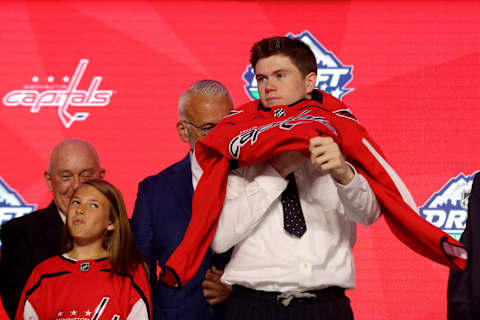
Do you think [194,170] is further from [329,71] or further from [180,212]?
[329,71]

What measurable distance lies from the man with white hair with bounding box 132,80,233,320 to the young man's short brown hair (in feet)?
1.83

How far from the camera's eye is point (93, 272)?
2.12 metres

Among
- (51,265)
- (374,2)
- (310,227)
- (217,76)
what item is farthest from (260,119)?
(374,2)

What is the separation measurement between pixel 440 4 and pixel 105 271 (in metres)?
2.45

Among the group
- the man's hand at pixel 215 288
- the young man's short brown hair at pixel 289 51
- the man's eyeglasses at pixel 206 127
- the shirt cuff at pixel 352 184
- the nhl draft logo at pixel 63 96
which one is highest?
the nhl draft logo at pixel 63 96

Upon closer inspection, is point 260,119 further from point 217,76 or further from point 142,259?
point 217,76

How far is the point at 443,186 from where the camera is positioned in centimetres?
339

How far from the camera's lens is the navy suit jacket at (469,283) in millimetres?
1719

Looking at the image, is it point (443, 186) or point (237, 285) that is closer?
point (237, 285)

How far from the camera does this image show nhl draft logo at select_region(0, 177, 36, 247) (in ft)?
11.2

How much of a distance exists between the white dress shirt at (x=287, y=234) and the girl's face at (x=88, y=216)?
28.7 inches

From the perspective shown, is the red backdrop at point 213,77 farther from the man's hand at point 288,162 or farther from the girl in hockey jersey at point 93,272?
the man's hand at point 288,162

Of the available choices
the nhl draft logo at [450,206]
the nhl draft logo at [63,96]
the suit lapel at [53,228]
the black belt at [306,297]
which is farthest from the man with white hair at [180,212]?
the nhl draft logo at [450,206]

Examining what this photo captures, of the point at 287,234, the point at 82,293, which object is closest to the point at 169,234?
the point at 82,293
